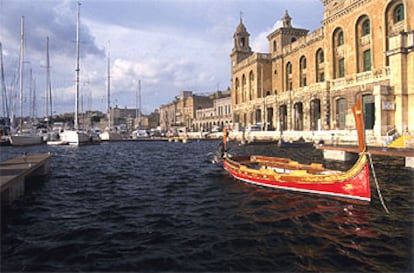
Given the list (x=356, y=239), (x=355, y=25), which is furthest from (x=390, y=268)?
(x=355, y=25)

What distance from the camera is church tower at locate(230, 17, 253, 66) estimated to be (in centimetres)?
8000

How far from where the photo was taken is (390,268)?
20.6ft

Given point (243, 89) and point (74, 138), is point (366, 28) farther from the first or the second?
point (74, 138)

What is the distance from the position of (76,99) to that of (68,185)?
122 ft

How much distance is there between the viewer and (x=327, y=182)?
11891 mm

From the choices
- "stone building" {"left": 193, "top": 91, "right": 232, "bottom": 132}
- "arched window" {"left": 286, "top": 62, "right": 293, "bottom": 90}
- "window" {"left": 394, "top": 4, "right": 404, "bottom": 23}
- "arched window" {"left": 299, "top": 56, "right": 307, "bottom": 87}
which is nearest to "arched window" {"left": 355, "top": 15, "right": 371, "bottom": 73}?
"window" {"left": 394, "top": 4, "right": 404, "bottom": 23}

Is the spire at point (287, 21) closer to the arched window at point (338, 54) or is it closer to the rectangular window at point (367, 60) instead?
the arched window at point (338, 54)

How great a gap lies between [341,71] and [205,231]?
41456 mm

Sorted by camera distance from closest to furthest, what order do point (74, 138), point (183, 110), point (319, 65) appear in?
point (319, 65)
point (74, 138)
point (183, 110)

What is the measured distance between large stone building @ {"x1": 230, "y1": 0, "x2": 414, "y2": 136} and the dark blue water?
16.9 m

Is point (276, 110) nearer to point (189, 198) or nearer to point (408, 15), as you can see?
point (408, 15)

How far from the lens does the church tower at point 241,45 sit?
262 feet

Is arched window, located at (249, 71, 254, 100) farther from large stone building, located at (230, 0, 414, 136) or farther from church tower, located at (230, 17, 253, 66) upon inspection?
church tower, located at (230, 17, 253, 66)

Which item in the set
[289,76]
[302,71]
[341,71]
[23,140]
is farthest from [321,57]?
[23,140]
